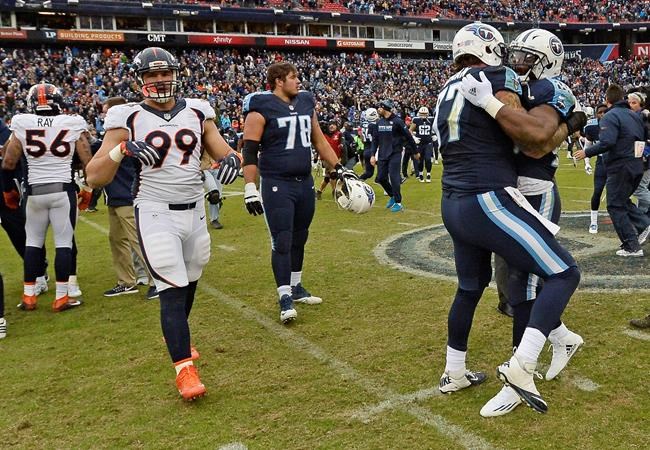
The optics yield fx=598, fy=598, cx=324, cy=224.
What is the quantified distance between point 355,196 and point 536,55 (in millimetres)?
1947

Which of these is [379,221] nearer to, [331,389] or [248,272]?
[248,272]

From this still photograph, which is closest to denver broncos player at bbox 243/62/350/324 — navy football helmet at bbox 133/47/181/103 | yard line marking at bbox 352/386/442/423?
navy football helmet at bbox 133/47/181/103

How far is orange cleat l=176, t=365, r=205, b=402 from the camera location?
3.43m

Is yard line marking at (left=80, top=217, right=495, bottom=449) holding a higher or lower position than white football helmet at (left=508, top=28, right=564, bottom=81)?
lower

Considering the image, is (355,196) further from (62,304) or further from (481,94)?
(62,304)

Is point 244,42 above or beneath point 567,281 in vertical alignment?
above

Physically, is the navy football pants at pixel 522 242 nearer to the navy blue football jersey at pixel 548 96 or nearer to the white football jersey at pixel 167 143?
the navy blue football jersey at pixel 548 96

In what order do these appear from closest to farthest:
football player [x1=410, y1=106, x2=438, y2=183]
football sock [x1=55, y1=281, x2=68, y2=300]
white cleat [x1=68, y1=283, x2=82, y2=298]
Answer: football sock [x1=55, y1=281, x2=68, y2=300] → white cleat [x1=68, y1=283, x2=82, y2=298] → football player [x1=410, y1=106, x2=438, y2=183]

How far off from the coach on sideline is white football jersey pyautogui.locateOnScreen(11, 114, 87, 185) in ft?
16.9

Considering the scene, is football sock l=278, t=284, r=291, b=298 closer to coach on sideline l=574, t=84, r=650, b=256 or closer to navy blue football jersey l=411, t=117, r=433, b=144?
coach on sideline l=574, t=84, r=650, b=256

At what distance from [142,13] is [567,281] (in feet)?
148

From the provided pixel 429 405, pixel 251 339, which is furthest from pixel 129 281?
pixel 429 405

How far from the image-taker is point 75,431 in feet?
10.6

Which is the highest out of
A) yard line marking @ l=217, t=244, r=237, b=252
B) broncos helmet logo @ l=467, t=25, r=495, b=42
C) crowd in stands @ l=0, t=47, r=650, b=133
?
crowd in stands @ l=0, t=47, r=650, b=133
